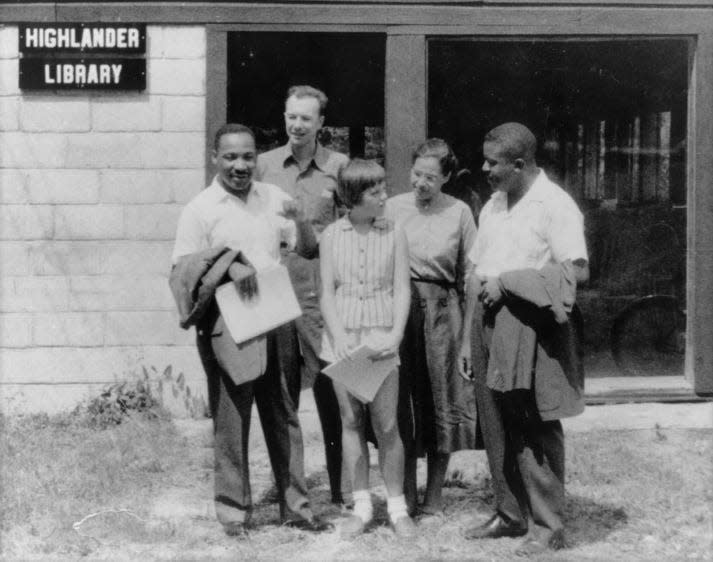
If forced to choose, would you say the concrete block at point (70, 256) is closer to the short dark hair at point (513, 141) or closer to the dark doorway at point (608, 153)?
the dark doorway at point (608, 153)

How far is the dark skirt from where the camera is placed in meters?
5.05

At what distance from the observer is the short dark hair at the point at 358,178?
15.6 feet

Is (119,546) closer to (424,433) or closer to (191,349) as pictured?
(424,433)

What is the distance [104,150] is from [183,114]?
21.6 inches

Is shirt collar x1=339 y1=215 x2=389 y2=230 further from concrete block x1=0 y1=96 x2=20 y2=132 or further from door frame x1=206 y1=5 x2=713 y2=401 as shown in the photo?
concrete block x1=0 y1=96 x2=20 y2=132

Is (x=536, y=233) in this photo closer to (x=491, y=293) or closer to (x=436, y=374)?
(x=491, y=293)

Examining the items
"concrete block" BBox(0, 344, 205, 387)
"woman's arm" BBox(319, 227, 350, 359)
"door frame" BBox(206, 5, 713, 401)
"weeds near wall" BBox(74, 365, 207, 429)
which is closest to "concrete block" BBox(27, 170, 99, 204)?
"door frame" BBox(206, 5, 713, 401)

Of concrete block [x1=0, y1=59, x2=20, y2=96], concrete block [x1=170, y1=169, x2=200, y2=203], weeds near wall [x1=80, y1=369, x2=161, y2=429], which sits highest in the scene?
concrete block [x1=0, y1=59, x2=20, y2=96]

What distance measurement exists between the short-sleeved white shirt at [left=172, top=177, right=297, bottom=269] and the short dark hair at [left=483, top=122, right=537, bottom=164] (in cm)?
101

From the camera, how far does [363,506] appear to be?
488cm

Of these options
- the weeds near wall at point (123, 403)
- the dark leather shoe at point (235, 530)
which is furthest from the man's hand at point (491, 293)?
the weeds near wall at point (123, 403)

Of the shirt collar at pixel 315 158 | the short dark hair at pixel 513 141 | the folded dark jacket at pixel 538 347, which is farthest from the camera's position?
the shirt collar at pixel 315 158

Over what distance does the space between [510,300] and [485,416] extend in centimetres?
58

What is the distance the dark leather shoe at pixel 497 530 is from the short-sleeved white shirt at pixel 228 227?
1.48 meters
